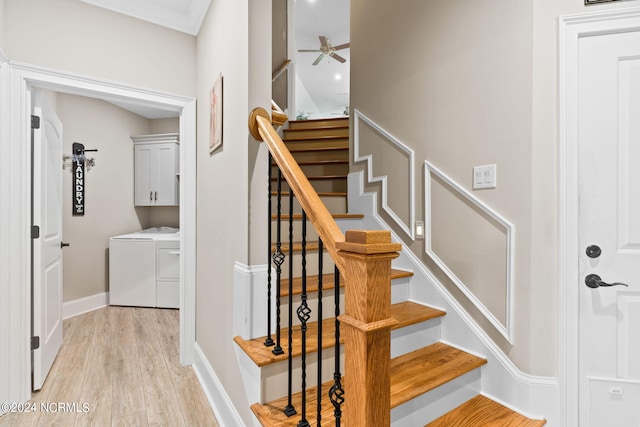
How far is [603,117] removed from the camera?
1536mm

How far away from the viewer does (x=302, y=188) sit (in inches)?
45.2

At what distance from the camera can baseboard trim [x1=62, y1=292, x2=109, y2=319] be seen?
3848mm

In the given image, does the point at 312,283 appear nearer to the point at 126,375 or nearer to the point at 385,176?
the point at 385,176

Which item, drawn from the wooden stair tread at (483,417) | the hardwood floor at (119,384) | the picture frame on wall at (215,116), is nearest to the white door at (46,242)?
the hardwood floor at (119,384)

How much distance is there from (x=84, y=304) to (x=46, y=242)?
84.5 inches

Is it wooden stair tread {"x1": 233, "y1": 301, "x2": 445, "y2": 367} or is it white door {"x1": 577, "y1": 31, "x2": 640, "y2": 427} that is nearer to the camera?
wooden stair tread {"x1": 233, "y1": 301, "x2": 445, "y2": 367}

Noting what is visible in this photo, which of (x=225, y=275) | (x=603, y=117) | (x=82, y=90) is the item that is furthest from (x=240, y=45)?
(x=603, y=117)

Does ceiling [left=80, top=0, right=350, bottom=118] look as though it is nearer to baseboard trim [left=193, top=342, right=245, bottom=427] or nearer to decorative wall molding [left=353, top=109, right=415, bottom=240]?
decorative wall molding [left=353, top=109, right=415, bottom=240]

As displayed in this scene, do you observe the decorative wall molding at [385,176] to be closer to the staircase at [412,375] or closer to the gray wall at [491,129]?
the gray wall at [491,129]

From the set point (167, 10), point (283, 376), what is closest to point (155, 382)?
point (283, 376)

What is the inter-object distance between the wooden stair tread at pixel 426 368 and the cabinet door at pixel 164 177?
3985mm

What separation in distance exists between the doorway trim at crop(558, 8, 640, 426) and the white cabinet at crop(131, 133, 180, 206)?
4.47 metres

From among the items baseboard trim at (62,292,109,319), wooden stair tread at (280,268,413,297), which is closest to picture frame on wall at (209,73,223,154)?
wooden stair tread at (280,268,413,297)

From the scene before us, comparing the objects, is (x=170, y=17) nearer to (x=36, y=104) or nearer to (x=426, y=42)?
(x=36, y=104)
